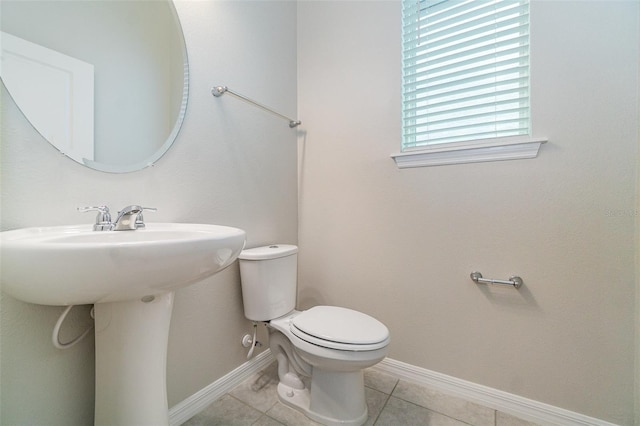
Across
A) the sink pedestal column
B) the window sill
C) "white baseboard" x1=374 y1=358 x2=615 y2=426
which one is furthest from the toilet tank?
the window sill

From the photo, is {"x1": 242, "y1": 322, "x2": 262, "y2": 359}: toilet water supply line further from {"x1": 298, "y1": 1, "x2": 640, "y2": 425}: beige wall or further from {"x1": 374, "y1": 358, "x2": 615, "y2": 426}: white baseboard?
{"x1": 374, "y1": 358, "x2": 615, "y2": 426}: white baseboard

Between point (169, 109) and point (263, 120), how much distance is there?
0.53m

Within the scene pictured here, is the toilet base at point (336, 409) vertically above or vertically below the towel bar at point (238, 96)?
below

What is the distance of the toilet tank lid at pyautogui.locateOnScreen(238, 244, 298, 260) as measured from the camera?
1286mm

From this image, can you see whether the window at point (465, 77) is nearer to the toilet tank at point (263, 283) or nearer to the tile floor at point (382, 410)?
the toilet tank at point (263, 283)

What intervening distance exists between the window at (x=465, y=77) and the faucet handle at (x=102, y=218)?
1279 mm

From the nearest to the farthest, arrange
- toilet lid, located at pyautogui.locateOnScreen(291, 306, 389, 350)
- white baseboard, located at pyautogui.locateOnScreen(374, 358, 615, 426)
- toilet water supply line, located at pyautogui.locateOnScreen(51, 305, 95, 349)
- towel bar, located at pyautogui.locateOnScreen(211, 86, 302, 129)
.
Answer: toilet water supply line, located at pyautogui.locateOnScreen(51, 305, 95, 349), toilet lid, located at pyautogui.locateOnScreen(291, 306, 389, 350), white baseboard, located at pyautogui.locateOnScreen(374, 358, 615, 426), towel bar, located at pyautogui.locateOnScreen(211, 86, 302, 129)

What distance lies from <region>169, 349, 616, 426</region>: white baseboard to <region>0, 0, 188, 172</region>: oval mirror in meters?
1.04

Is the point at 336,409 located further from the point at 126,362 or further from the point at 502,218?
the point at 502,218

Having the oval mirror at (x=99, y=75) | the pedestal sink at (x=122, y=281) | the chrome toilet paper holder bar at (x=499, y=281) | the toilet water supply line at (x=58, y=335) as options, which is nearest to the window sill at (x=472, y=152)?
the chrome toilet paper holder bar at (x=499, y=281)

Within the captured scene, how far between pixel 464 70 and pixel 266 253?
4.32 feet

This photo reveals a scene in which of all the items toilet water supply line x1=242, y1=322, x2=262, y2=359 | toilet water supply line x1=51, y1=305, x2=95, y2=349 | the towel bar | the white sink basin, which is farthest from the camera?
toilet water supply line x1=242, y1=322, x2=262, y2=359

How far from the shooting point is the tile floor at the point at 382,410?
45.4 inches

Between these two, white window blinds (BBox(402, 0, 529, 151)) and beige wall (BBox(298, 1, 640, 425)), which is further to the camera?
white window blinds (BBox(402, 0, 529, 151))
